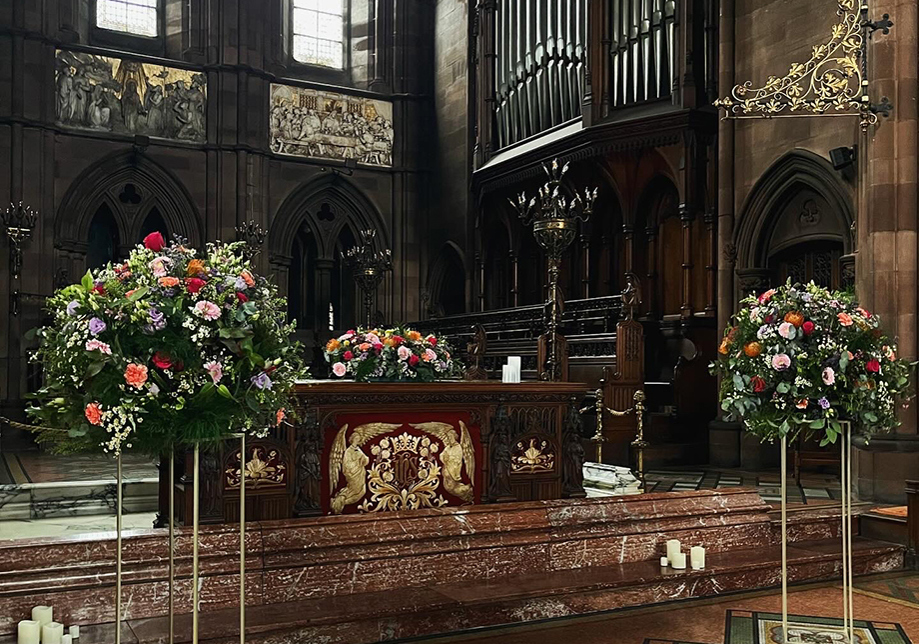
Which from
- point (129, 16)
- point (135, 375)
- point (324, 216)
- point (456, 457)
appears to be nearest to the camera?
point (135, 375)

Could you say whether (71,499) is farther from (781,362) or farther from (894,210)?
(894,210)

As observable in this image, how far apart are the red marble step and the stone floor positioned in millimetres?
101

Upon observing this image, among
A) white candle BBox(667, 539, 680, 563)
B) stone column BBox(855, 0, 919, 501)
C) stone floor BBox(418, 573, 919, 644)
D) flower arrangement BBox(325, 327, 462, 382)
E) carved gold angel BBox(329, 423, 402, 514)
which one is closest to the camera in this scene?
stone floor BBox(418, 573, 919, 644)

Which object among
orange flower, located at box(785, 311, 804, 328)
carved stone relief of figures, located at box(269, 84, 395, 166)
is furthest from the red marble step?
carved stone relief of figures, located at box(269, 84, 395, 166)

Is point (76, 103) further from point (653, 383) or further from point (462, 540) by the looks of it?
point (462, 540)

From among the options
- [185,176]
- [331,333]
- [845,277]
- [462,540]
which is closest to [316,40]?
[185,176]

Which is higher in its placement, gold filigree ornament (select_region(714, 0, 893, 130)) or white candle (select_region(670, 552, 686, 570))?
gold filigree ornament (select_region(714, 0, 893, 130))

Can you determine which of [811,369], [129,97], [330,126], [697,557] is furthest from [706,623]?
[330,126]

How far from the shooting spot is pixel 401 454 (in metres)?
6.19

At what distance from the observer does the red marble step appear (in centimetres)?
453

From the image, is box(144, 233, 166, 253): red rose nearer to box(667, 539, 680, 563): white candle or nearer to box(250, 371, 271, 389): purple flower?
box(250, 371, 271, 389): purple flower

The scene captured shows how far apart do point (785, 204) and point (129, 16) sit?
11.5 metres

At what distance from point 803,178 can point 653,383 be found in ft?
8.96

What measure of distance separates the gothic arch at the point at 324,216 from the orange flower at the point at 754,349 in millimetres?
13157
